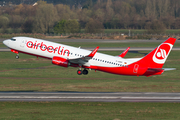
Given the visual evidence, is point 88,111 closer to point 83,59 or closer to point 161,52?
point 83,59

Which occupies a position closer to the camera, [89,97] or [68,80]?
[89,97]

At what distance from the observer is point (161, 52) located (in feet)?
257

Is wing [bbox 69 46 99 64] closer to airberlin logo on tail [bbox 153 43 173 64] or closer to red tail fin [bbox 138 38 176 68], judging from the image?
red tail fin [bbox 138 38 176 68]

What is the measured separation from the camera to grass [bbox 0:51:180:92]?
93438 mm

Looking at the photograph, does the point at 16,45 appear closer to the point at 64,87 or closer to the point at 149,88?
the point at 64,87

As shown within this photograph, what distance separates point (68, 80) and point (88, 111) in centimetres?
4135

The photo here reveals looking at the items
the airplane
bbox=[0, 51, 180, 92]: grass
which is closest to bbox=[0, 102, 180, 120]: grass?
the airplane

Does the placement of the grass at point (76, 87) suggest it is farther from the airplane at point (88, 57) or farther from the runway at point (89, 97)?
the airplane at point (88, 57)

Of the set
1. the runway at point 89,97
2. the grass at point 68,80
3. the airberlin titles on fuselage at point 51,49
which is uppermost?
the airberlin titles on fuselage at point 51,49

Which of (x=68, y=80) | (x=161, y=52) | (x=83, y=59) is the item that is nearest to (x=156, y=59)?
(x=161, y=52)

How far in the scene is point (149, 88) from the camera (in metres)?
93.4

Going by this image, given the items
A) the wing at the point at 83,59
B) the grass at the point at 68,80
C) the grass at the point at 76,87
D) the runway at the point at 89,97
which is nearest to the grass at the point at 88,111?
the grass at the point at 76,87

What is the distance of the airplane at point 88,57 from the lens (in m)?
75.2

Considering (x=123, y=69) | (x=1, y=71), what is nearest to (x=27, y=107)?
(x=123, y=69)
